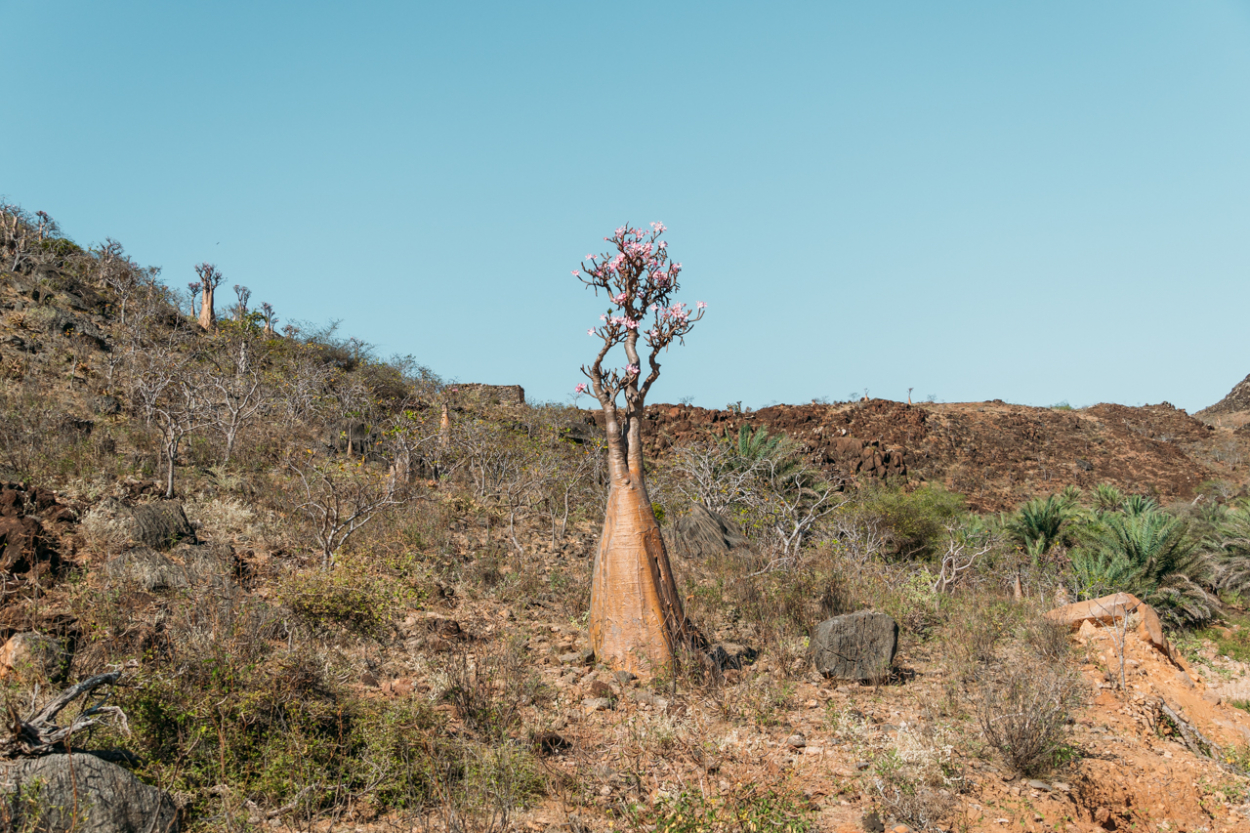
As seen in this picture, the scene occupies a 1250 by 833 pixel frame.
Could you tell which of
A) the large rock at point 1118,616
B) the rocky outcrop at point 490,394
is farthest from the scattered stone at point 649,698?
the rocky outcrop at point 490,394

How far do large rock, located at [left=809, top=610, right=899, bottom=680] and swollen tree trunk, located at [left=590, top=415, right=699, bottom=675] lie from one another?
39.0 inches

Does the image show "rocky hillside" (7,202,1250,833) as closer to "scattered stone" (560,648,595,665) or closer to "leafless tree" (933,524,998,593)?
"scattered stone" (560,648,595,665)

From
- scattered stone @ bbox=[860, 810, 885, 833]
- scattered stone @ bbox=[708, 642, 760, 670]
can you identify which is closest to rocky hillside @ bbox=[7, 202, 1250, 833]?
scattered stone @ bbox=[860, 810, 885, 833]

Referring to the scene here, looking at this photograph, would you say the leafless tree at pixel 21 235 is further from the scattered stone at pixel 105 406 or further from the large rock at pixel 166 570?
the large rock at pixel 166 570

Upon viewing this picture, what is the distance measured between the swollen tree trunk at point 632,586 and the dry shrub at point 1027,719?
197cm

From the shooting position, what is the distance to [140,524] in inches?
258

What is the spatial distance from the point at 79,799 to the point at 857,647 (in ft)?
15.4

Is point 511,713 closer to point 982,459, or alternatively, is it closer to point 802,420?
point 802,420

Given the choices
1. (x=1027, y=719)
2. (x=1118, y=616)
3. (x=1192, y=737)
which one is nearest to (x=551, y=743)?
(x=1027, y=719)

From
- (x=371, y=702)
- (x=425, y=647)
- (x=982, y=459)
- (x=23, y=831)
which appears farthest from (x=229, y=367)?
(x=982, y=459)

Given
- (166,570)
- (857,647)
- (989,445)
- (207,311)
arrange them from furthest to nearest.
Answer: (989,445) → (207,311) → (166,570) → (857,647)

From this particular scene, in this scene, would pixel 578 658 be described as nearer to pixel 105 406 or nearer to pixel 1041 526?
pixel 105 406

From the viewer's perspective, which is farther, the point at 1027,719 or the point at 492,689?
the point at 492,689

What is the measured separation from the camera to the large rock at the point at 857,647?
5.59m
